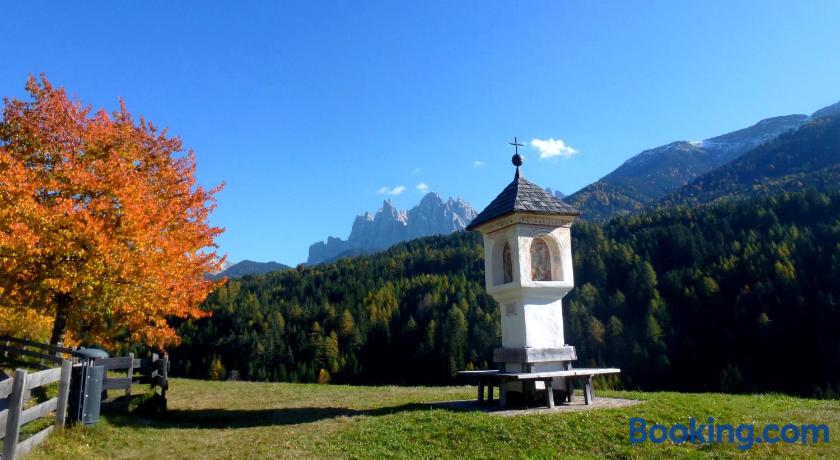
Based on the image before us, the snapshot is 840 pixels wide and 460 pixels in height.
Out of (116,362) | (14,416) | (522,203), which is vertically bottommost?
(14,416)

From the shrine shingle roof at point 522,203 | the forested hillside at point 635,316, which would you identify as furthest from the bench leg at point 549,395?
the forested hillside at point 635,316

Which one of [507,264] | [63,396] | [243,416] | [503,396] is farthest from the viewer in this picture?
[243,416]

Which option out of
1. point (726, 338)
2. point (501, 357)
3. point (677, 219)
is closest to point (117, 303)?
point (501, 357)

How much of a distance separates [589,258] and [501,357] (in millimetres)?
126293

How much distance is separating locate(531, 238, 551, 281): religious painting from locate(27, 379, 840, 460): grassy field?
12.5 ft

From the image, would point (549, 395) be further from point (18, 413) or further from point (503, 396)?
point (18, 413)

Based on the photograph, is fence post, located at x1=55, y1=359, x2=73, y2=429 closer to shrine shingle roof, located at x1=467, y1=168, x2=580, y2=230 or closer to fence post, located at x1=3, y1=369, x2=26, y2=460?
fence post, located at x1=3, y1=369, x2=26, y2=460

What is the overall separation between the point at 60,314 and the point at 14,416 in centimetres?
989

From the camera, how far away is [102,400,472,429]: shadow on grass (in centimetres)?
1406

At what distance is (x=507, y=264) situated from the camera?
1527 cm

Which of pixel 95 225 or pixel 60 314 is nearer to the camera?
pixel 95 225

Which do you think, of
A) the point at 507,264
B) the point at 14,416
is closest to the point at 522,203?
the point at 507,264

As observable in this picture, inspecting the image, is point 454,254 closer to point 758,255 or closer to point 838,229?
point 758,255

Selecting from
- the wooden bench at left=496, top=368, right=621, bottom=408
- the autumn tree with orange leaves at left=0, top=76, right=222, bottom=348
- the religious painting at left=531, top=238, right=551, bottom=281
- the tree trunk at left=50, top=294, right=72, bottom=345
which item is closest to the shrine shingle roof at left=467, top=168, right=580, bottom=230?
the religious painting at left=531, top=238, right=551, bottom=281
